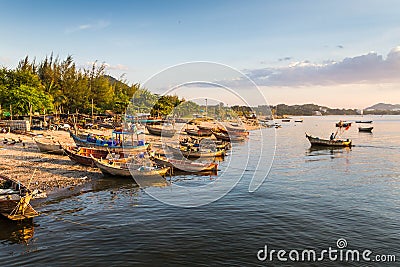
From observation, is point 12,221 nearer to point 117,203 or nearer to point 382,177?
point 117,203

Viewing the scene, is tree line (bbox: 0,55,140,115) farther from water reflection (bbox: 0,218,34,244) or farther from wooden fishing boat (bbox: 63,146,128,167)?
water reflection (bbox: 0,218,34,244)

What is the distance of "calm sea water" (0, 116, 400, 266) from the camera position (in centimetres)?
1290

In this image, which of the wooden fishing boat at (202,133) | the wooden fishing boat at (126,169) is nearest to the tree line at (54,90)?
the wooden fishing boat at (202,133)

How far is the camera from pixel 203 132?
63188 mm

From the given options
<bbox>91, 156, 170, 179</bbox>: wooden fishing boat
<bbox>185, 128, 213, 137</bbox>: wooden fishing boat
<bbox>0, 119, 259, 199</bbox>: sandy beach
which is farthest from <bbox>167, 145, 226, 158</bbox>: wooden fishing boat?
<bbox>185, 128, 213, 137</bbox>: wooden fishing boat

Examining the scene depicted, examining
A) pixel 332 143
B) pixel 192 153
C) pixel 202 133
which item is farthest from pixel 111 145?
pixel 332 143

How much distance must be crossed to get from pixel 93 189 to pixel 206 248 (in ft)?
37.4

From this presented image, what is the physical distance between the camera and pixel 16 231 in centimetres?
1448

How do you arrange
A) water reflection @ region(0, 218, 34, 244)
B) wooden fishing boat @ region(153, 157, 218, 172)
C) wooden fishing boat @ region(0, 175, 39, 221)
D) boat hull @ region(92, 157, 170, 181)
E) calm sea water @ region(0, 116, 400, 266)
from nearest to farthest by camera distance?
calm sea water @ region(0, 116, 400, 266), water reflection @ region(0, 218, 34, 244), wooden fishing boat @ region(0, 175, 39, 221), boat hull @ region(92, 157, 170, 181), wooden fishing boat @ region(153, 157, 218, 172)

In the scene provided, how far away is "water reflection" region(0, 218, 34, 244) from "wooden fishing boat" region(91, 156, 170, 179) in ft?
31.4

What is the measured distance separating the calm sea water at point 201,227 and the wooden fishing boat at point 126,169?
0.88 metres

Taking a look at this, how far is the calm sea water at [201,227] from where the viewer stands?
12.9m
